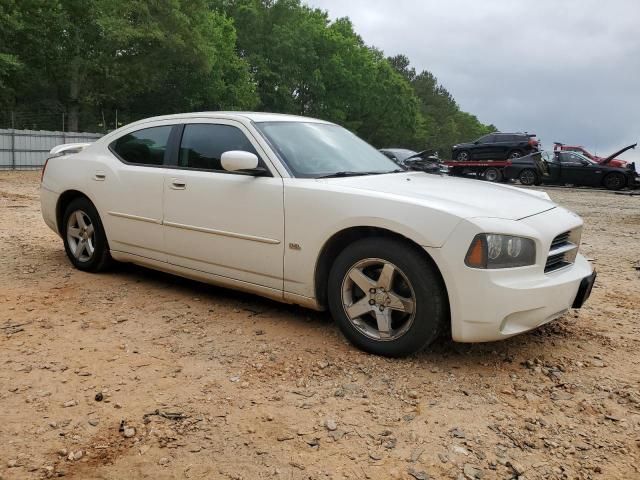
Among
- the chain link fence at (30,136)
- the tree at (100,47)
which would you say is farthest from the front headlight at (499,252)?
the tree at (100,47)

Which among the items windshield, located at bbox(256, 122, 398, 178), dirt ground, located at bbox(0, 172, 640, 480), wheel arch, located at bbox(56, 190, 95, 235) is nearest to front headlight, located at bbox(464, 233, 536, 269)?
dirt ground, located at bbox(0, 172, 640, 480)

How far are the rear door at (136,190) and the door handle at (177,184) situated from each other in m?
0.14

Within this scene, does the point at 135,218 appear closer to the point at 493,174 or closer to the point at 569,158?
the point at 569,158

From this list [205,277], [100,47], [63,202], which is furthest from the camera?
[100,47]

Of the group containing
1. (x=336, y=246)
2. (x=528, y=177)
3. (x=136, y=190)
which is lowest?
(x=336, y=246)

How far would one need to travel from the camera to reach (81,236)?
5418 mm

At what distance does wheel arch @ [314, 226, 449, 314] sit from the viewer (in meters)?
3.46

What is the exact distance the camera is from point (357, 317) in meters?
3.58

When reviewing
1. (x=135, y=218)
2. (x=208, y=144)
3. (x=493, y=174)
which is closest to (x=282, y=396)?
(x=208, y=144)

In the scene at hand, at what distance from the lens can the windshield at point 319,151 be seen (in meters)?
4.07

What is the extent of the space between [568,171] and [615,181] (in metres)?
1.64

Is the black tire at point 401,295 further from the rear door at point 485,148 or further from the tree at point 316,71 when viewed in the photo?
the tree at point 316,71

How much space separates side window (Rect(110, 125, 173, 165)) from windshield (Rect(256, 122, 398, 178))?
3.24 ft

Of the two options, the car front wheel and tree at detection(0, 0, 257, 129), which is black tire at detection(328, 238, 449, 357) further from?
tree at detection(0, 0, 257, 129)
